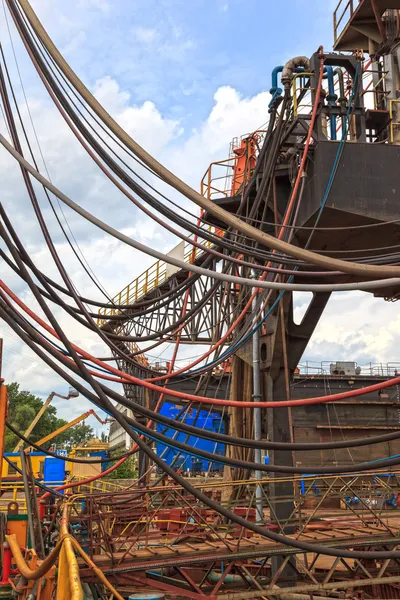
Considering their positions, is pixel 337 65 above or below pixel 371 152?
above

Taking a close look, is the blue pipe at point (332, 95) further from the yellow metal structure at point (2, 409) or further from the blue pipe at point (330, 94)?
the yellow metal structure at point (2, 409)

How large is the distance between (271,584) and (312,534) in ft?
5.25

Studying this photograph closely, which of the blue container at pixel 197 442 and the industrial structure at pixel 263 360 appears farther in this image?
the blue container at pixel 197 442

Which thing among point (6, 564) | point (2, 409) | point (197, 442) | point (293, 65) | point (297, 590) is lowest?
point (297, 590)

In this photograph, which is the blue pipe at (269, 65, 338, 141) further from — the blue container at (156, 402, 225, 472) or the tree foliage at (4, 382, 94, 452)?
the tree foliage at (4, 382, 94, 452)

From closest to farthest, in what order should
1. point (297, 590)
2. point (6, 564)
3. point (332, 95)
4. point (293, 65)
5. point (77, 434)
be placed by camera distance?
point (6, 564) → point (297, 590) → point (332, 95) → point (293, 65) → point (77, 434)

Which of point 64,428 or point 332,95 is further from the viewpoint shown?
point 64,428

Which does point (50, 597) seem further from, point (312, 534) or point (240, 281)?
point (312, 534)

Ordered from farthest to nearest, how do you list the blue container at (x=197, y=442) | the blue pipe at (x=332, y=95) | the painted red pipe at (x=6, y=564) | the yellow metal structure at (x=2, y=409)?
1. the blue container at (x=197, y=442)
2. the blue pipe at (x=332, y=95)
3. the painted red pipe at (x=6, y=564)
4. the yellow metal structure at (x=2, y=409)

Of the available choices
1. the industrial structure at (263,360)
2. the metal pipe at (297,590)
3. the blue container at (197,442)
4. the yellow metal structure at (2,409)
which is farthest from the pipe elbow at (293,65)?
the blue container at (197,442)

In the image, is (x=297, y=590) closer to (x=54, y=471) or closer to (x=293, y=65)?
(x=54, y=471)

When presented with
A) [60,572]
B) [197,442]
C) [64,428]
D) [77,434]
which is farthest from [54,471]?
[77,434]

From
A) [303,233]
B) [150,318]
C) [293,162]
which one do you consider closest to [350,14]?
[293,162]

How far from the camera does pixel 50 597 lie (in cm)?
448
